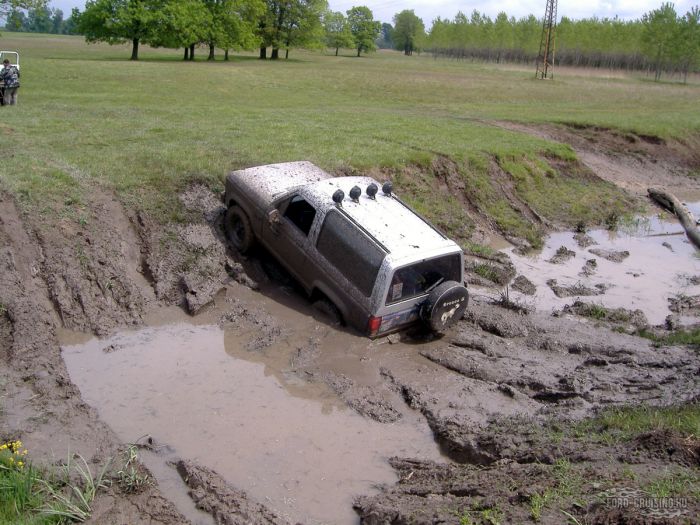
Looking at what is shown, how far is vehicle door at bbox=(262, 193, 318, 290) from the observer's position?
942cm

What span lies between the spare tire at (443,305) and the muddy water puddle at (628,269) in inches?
107

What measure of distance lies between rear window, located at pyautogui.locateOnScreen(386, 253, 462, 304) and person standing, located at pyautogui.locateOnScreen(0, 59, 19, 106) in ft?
49.9

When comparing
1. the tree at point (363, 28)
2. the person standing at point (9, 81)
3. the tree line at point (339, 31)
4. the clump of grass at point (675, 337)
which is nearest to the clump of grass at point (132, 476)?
the clump of grass at point (675, 337)

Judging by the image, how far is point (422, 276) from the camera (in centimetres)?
872

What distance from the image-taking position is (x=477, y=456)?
6.38m

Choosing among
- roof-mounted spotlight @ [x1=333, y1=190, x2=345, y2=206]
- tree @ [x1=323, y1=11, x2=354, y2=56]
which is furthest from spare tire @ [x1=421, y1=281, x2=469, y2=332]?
tree @ [x1=323, y1=11, x2=354, y2=56]

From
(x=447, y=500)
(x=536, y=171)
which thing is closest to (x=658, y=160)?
(x=536, y=171)

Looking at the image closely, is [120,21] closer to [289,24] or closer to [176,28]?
[176,28]

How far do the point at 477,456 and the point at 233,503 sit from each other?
245 centimetres

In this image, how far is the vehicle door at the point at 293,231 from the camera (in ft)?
30.9

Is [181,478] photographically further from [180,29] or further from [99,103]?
[180,29]

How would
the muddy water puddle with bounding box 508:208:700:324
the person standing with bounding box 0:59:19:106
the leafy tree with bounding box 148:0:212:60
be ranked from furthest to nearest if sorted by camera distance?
the leafy tree with bounding box 148:0:212:60
the person standing with bounding box 0:59:19:106
the muddy water puddle with bounding box 508:208:700:324

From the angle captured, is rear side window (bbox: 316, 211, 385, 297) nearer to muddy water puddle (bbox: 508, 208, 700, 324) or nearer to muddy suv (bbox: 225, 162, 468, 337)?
muddy suv (bbox: 225, 162, 468, 337)

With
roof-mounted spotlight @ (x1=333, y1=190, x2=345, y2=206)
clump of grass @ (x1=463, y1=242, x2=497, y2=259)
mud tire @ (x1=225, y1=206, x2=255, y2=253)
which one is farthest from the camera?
clump of grass @ (x1=463, y1=242, x2=497, y2=259)
